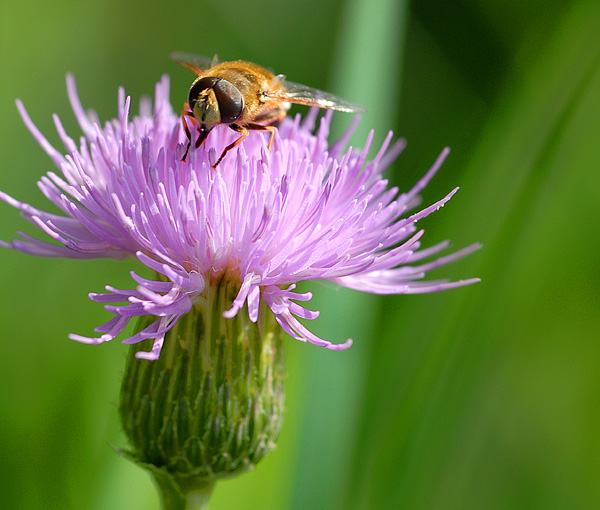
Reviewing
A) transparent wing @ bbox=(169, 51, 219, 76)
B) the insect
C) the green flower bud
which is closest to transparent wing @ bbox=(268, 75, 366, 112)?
the insect

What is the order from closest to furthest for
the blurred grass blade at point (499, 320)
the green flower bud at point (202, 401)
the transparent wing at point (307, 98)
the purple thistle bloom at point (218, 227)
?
the purple thistle bloom at point (218, 227)
the green flower bud at point (202, 401)
the transparent wing at point (307, 98)
the blurred grass blade at point (499, 320)

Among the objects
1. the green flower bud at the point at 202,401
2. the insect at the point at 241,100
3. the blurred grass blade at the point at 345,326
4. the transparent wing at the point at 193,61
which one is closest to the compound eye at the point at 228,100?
the insect at the point at 241,100

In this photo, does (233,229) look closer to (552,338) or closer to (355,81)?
(355,81)

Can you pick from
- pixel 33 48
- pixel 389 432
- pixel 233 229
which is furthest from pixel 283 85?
pixel 33 48

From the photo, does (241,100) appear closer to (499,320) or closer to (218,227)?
(218,227)

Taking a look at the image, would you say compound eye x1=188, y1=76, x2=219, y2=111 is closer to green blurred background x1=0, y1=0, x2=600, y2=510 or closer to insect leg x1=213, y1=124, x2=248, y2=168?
insect leg x1=213, y1=124, x2=248, y2=168

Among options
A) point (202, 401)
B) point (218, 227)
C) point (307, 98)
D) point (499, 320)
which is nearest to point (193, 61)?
point (307, 98)

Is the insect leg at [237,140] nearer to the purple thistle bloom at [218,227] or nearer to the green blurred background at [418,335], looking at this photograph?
the purple thistle bloom at [218,227]
